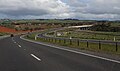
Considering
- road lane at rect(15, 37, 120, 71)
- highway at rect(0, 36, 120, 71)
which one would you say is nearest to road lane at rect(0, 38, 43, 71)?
highway at rect(0, 36, 120, 71)

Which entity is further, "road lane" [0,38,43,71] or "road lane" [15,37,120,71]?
"road lane" [0,38,43,71]

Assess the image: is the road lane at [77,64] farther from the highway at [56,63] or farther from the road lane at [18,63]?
the road lane at [18,63]

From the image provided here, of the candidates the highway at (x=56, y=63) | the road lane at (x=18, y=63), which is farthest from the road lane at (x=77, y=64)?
the road lane at (x=18, y=63)

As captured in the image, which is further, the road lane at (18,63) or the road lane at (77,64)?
the road lane at (18,63)

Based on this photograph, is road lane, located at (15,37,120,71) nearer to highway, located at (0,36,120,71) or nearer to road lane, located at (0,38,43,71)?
highway, located at (0,36,120,71)

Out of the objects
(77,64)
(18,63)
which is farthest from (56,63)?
(18,63)

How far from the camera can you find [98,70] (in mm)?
10711

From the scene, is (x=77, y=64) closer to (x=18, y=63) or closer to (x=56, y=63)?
(x=56, y=63)

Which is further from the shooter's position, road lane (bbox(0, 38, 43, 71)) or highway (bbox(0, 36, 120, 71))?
road lane (bbox(0, 38, 43, 71))

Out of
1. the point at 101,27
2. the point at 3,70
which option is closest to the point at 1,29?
the point at 101,27

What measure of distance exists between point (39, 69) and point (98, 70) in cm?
244

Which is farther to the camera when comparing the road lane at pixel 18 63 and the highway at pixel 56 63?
the road lane at pixel 18 63

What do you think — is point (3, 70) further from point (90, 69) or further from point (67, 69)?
point (90, 69)

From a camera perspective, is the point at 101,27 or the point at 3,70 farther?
the point at 101,27
